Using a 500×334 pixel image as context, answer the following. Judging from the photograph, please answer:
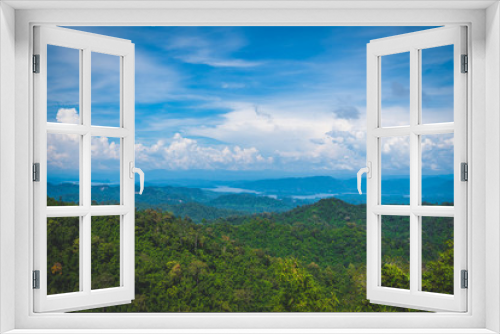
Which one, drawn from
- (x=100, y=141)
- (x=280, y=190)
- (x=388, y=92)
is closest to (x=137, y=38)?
(x=100, y=141)

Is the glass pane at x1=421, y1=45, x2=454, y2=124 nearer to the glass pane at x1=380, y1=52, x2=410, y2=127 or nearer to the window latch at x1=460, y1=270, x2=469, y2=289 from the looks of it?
the glass pane at x1=380, y1=52, x2=410, y2=127

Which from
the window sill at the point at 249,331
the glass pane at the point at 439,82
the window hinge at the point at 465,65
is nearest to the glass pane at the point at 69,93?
the window sill at the point at 249,331

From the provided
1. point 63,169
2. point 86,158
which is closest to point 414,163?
point 86,158

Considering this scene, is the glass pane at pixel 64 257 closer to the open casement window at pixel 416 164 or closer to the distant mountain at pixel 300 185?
the open casement window at pixel 416 164

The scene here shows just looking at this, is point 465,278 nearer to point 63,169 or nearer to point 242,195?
point 63,169

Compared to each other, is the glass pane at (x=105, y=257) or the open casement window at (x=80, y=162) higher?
the open casement window at (x=80, y=162)

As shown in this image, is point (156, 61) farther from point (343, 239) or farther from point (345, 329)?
point (345, 329)
